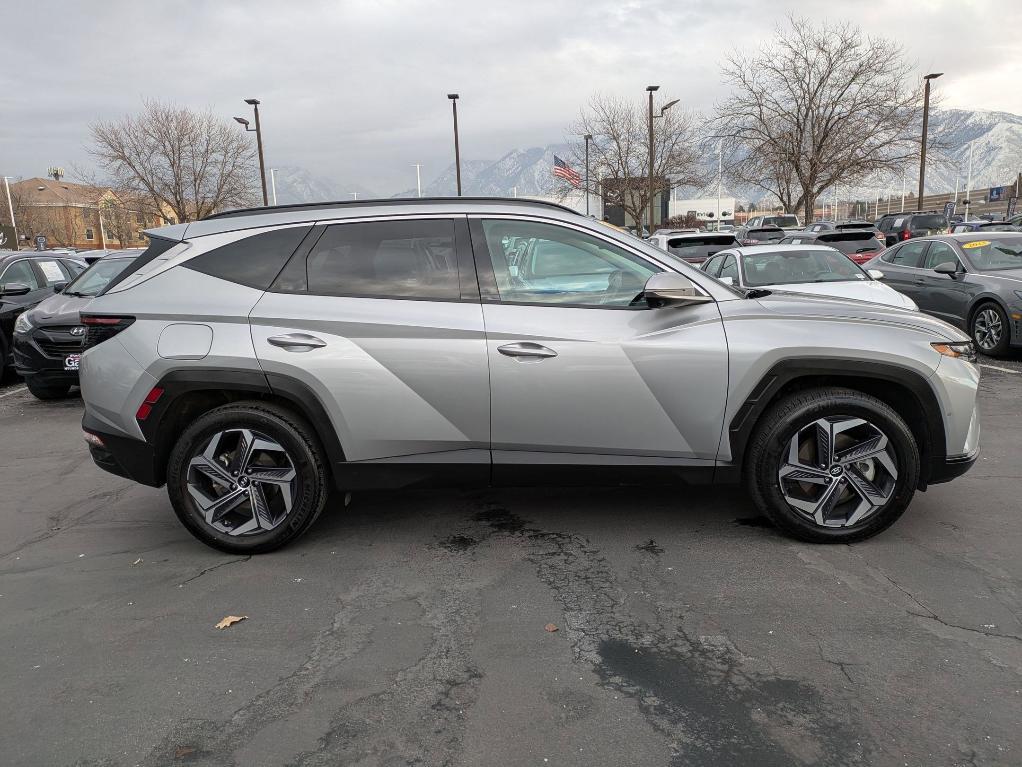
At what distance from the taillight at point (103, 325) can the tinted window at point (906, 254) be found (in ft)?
34.3

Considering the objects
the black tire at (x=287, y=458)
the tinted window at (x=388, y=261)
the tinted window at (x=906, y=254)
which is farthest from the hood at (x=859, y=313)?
the tinted window at (x=906, y=254)

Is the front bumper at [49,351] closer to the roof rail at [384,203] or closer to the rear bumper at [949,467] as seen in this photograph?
the roof rail at [384,203]

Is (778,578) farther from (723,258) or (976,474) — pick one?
(723,258)

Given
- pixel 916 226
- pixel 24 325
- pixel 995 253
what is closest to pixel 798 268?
pixel 995 253

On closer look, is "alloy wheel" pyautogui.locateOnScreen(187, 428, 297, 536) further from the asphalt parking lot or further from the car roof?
the car roof

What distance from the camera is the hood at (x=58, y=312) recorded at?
8211mm

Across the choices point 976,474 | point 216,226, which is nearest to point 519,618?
point 216,226

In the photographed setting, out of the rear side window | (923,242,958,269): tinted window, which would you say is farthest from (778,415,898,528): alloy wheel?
(923,242,958,269): tinted window

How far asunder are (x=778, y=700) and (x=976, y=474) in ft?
10.8

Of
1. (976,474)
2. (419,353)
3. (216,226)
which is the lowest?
(976,474)

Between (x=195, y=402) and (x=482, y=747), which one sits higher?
(x=195, y=402)

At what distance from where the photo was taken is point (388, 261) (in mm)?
3861

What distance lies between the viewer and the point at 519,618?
3227 mm

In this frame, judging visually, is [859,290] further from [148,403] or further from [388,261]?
[148,403]
